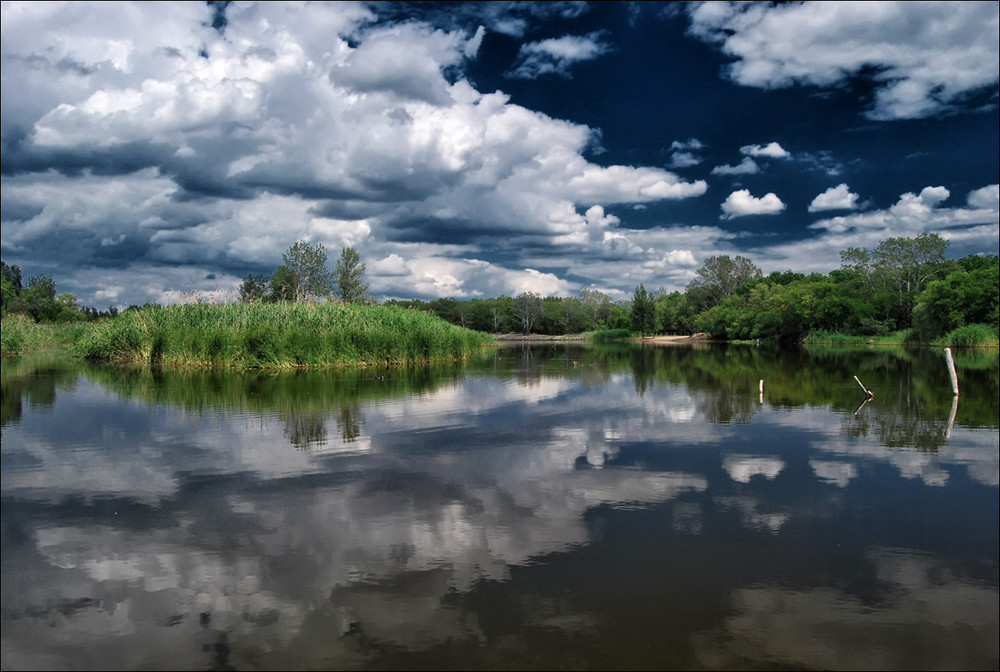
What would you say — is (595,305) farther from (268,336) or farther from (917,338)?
(268,336)

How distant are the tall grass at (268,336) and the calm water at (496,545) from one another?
13.4 meters

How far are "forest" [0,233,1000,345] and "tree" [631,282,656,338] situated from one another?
0.58 feet

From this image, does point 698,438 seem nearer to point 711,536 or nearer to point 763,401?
point 711,536

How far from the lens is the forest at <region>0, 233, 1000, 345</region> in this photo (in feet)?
192

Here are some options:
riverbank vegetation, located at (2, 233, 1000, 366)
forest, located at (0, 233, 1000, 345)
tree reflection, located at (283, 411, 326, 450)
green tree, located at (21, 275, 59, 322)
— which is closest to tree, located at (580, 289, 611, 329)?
riverbank vegetation, located at (2, 233, 1000, 366)

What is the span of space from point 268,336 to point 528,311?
113 meters

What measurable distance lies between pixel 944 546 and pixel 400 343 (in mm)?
24689

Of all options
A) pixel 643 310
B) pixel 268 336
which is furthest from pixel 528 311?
pixel 268 336

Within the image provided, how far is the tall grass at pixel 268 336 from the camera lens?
84.2 ft

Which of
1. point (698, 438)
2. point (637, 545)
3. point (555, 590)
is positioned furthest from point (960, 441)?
point (555, 590)

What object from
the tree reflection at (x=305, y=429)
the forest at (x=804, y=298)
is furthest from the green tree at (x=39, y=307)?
the tree reflection at (x=305, y=429)

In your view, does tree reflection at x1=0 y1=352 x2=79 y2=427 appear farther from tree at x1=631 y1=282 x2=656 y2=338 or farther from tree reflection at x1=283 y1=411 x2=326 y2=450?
tree at x1=631 y1=282 x2=656 y2=338

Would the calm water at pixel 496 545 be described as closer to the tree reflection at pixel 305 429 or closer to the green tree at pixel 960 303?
the tree reflection at pixel 305 429

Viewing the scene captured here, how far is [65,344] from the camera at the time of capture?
1907 inches
